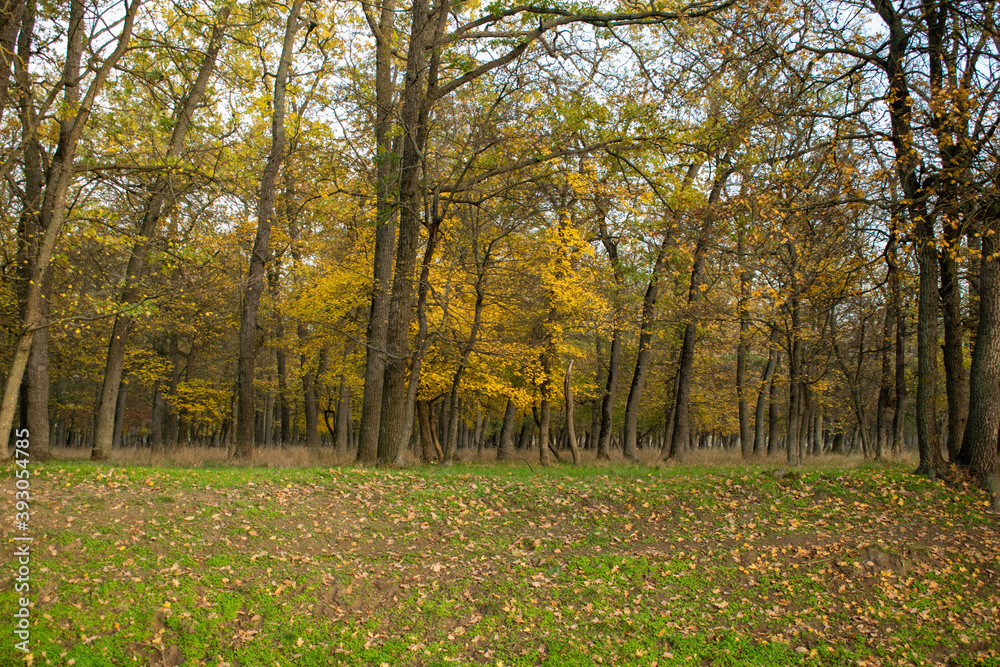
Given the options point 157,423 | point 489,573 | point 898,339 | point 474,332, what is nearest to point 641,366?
point 898,339

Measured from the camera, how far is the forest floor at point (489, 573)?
5969mm

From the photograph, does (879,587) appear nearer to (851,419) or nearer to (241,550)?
(241,550)

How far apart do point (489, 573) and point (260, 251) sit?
32.4 ft

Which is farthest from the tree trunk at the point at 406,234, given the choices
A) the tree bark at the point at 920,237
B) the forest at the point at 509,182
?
the tree bark at the point at 920,237

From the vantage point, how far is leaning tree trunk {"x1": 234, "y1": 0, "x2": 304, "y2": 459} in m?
13.9

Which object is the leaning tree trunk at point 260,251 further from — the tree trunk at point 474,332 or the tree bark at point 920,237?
the tree bark at point 920,237

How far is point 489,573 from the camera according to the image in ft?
24.5

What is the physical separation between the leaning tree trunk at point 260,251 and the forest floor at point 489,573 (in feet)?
Answer: 16.2

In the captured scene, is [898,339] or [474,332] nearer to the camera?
[474,332]

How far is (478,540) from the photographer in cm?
826

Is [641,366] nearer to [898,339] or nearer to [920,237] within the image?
[898,339]

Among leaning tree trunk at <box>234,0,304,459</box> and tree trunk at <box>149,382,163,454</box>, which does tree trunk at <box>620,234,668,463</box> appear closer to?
leaning tree trunk at <box>234,0,304,459</box>

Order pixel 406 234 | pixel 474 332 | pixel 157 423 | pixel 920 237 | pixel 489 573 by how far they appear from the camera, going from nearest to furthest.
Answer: pixel 489 573, pixel 920 237, pixel 406 234, pixel 474 332, pixel 157 423

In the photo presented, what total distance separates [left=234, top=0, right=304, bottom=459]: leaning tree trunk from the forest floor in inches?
194
